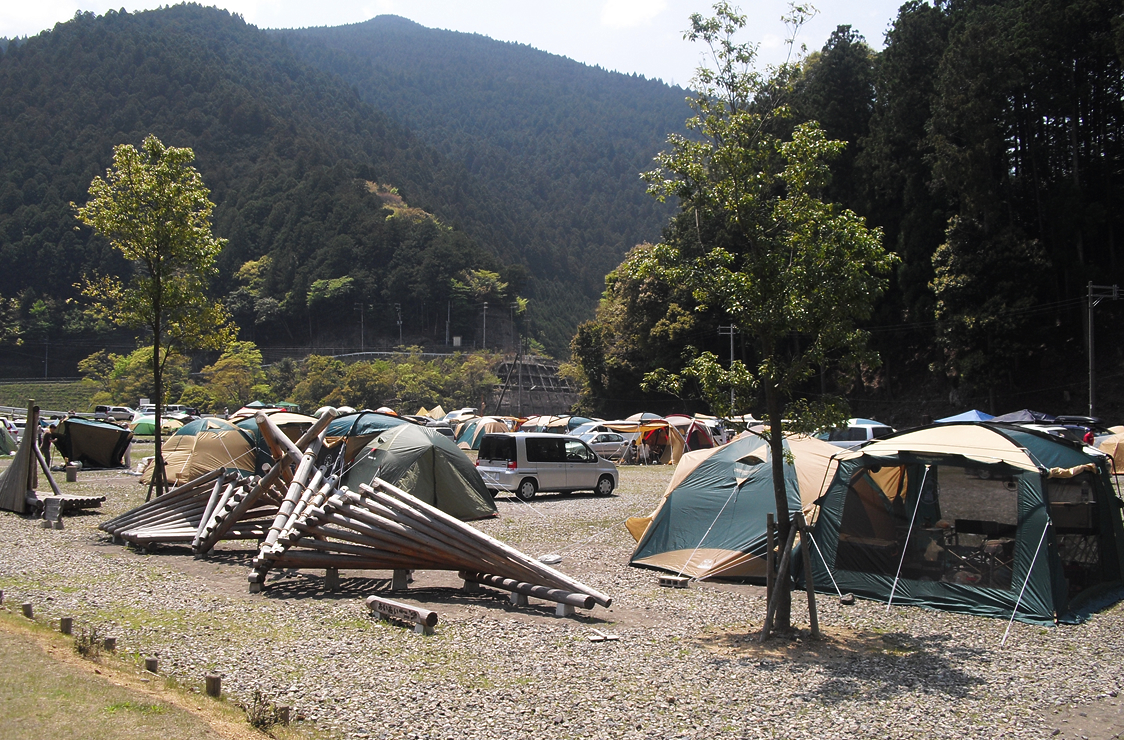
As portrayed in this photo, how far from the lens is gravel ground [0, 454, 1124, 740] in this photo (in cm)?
573

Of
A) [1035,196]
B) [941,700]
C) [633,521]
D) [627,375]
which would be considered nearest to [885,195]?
[1035,196]

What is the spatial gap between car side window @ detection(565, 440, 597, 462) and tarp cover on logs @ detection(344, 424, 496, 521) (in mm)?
5333

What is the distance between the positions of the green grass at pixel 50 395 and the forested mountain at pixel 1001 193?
8103cm

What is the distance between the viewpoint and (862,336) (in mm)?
8328

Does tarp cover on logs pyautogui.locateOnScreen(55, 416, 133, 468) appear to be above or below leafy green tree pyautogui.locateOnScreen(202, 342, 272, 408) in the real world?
below

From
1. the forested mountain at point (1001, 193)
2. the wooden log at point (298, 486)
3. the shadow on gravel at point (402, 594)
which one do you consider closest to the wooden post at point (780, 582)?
the shadow on gravel at point (402, 594)

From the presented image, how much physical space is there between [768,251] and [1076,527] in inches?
204

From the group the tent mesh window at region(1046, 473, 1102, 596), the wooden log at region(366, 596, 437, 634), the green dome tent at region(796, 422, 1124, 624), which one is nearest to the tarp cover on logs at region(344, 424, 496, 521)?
the wooden log at region(366, 596, 437, 634)

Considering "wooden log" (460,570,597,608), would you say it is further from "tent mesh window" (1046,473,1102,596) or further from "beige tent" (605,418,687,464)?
"beige tent" (605,418,687,464)

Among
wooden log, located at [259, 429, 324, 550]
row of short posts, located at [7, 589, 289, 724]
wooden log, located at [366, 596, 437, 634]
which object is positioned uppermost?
wooden log, located at [259, 429, 324, 550]

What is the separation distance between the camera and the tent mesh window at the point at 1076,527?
30.1 ft

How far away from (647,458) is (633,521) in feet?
70.1

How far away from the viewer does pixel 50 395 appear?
92000mm

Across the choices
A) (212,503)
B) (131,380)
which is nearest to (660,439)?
(212,503)
